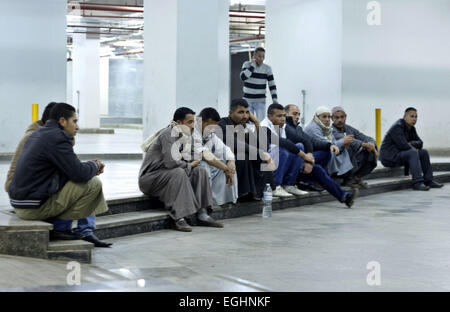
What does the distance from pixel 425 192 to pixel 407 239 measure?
377 cm

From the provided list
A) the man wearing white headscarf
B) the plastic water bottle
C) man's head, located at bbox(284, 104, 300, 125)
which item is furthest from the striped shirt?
the plastic water bottle

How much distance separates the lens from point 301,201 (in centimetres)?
816

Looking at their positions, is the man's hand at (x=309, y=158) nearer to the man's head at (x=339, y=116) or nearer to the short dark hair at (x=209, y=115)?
the man's head at (x=339, y=116)

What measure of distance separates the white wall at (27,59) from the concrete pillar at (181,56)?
2153 mm

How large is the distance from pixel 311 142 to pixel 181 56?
201cm

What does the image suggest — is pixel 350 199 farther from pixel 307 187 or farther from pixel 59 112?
pixel 59 112

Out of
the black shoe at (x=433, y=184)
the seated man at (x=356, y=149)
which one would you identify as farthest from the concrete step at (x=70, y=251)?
the black shoe at (x=433, y=184)

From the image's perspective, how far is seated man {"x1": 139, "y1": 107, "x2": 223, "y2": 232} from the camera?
6141 millimetres

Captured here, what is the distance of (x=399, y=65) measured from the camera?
447 inches

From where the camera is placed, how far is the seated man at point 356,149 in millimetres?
8711

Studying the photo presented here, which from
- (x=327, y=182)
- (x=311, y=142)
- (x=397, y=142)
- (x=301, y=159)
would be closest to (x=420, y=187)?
(x=397, y=142)
